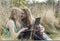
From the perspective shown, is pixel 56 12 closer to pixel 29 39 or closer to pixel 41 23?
pixel 41 23

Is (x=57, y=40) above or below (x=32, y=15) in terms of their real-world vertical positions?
below

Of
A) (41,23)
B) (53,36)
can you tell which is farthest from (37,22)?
(53,36)

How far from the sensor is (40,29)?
2.53m

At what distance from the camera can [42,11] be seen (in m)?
2.52

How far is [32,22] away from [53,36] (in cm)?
26

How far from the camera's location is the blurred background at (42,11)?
99.0 inches

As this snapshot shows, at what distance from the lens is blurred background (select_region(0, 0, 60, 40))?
2.52 metres

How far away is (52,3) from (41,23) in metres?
0.24

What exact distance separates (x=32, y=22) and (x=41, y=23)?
94mm

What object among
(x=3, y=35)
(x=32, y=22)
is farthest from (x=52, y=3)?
(x=3, y=35)

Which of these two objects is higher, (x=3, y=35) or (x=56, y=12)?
(x=56, y=12)

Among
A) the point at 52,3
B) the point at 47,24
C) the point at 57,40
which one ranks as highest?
the point at 52,3

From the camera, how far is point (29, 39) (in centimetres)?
252

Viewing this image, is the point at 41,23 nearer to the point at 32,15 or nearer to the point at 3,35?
the point at 32,15
